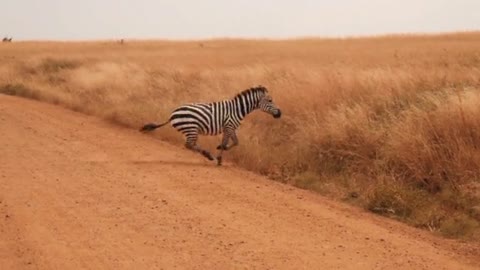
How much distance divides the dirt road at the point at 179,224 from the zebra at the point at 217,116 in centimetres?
71

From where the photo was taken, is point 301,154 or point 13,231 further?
point 301,154

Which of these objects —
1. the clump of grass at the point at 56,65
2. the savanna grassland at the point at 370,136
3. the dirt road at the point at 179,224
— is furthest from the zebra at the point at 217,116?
the clump of grass at the point at 56,65

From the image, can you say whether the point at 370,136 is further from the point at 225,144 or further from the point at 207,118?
the point at 207,118

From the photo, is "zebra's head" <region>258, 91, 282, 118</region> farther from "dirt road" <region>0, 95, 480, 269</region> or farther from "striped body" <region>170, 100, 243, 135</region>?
"dirt road" <region>0, 95, 480, 269</region>

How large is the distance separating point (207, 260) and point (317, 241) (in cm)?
124

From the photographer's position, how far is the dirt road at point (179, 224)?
5.88 metres

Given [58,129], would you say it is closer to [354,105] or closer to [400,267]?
[354,105]

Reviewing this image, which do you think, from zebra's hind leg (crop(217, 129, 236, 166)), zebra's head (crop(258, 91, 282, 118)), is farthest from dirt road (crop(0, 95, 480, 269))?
zebra's head (crop(258, 91, 282, 118))

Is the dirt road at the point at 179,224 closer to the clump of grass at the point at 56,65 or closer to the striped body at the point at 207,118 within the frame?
the striped body at the point at 207,118

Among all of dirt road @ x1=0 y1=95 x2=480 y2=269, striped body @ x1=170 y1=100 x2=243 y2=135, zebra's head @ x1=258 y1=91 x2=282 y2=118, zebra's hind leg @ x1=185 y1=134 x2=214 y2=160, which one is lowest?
dirt road @ x1=0 y1=95 x2=480 y2=269

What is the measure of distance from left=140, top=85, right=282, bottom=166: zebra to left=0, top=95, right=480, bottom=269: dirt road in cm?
71

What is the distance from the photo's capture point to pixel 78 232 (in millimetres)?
6613

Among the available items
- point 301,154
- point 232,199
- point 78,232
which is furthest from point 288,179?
point 78,232

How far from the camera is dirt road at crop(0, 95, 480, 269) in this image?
5879mm
